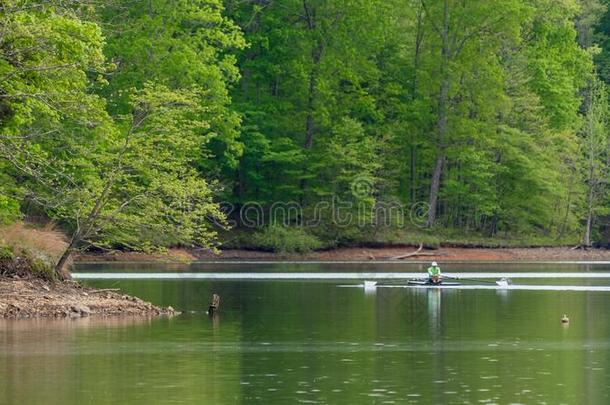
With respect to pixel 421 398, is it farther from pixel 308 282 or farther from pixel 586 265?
pixel 586 265

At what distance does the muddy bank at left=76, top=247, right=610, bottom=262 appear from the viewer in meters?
87.2

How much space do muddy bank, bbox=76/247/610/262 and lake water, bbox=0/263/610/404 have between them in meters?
32.1

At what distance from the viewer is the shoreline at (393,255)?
8650cm

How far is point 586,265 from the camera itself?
3356 inches

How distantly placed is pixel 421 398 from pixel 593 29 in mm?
92411

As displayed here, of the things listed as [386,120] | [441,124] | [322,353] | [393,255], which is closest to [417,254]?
[393,255]

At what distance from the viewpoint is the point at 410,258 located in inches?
3524

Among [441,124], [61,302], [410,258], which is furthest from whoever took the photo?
[441,124]

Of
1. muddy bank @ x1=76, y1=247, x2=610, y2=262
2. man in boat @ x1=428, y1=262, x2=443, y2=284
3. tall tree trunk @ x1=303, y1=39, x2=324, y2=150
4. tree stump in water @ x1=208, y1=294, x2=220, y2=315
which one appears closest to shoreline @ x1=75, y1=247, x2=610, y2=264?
muddy bank @ x1=76, y1=247, x2=610, y2=262

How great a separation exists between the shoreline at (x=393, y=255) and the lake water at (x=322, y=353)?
31156mm

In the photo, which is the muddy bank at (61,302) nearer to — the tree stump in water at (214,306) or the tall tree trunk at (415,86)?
the tree stump in water at (214,306)

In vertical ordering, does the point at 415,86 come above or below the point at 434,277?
above

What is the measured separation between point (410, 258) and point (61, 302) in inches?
1866

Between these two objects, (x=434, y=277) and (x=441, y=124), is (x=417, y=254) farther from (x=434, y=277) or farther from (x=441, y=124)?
(x=434, y=277)
